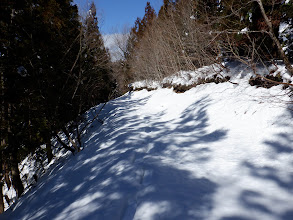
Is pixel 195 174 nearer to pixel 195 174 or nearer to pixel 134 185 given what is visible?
pixel 195 174

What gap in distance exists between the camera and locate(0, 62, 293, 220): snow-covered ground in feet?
5.37

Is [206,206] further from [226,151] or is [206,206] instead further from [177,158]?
[226,151]

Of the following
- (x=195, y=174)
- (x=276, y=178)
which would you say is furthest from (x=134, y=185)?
(x=276, y=178)

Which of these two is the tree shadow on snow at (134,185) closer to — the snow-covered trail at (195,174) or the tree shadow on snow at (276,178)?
the snow-covered trail at (195,174)

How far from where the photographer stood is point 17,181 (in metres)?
5.08

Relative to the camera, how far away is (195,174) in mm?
2203

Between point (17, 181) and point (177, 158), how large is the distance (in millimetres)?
5740

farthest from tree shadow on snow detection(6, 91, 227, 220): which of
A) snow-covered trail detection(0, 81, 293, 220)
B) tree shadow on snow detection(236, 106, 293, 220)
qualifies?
tree shadow on snow detection(236, 106, 293, 220)

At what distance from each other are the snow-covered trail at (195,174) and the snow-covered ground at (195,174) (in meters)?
0.01

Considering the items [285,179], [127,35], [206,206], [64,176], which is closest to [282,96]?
[285,179]

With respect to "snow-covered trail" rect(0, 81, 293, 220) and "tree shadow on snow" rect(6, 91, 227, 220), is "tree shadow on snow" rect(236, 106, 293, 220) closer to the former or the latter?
"snow-covered trail" rect(0, 81, 293, 220)

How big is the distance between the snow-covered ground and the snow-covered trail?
0.03 ft

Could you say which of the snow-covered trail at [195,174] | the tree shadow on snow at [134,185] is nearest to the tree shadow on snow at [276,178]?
the snow-covered trail at [195,174]

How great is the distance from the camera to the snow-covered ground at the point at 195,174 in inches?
64.4
